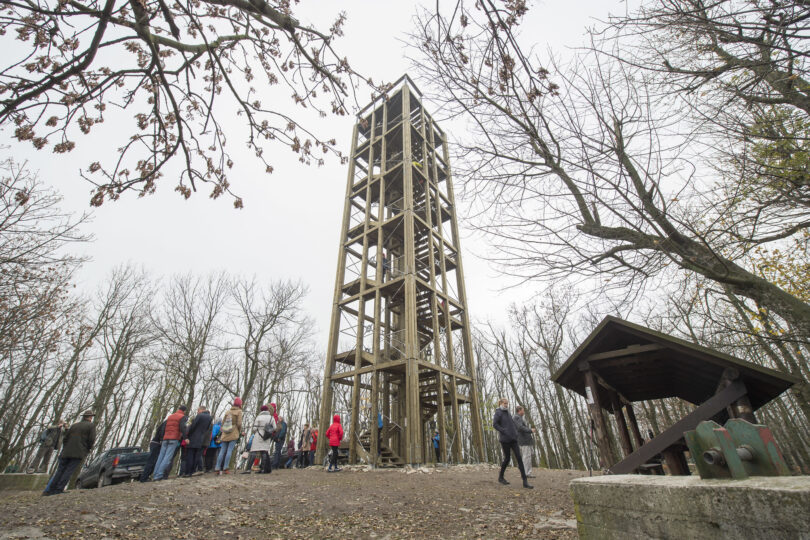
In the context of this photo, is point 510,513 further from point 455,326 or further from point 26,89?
point 455,326

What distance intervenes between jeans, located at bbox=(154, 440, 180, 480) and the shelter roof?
7.97 metres

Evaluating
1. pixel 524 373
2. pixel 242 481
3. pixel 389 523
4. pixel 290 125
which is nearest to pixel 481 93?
pixel 290 125

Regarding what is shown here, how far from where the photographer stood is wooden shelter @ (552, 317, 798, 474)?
407cm

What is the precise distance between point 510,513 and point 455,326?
11045mm

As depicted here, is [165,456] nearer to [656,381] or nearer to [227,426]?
[227,426]

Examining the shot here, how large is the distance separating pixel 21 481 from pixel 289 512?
423 inches

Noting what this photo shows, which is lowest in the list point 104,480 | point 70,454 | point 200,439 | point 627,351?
point 104,480

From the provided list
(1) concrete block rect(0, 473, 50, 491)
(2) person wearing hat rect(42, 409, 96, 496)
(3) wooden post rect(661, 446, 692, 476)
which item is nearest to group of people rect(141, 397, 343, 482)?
(2) person wearing hat rect(42, 409, 96, 496)

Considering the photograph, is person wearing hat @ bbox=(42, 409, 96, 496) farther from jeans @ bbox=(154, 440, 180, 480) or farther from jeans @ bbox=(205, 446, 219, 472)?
jeans @ bbox=(205, 446, 219, 472)

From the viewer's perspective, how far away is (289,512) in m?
5.04

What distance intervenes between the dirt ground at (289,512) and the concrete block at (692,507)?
2604 millimetres

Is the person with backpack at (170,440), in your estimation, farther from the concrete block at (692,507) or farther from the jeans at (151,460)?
the concrete block at (692,507)

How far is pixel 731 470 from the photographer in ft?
5.20

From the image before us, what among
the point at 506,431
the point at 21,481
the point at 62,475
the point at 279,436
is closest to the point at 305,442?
the point at 279,436
